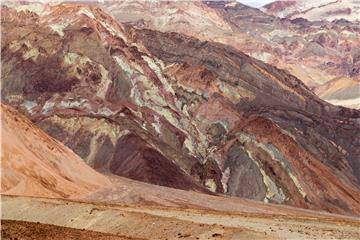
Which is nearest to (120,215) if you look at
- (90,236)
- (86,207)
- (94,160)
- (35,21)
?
(86,207)

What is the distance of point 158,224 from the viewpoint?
3862 centimetres

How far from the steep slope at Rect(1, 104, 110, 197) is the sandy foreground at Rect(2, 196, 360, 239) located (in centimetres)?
1604

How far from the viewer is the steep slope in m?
69.6

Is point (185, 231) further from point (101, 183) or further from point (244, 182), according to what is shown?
point (244, 182)

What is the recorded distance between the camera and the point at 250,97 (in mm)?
191500

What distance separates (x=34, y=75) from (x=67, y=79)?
902 centimetres

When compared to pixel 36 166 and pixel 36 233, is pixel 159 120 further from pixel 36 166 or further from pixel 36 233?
pixel 36 233

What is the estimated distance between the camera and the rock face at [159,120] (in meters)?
121

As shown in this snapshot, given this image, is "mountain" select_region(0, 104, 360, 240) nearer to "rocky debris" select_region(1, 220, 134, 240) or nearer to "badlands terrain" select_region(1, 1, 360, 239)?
"rocky debris" select_region(1, 220, 134, 240)

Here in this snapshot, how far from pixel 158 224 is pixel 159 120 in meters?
99.9

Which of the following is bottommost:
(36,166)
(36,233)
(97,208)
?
(97,208)

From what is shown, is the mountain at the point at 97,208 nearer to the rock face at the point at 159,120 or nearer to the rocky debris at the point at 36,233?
the rocky debris at the point at 36,233

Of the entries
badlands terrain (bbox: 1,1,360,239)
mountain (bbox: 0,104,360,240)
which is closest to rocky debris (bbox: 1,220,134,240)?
mountain (bbox: 0,104,360,240)

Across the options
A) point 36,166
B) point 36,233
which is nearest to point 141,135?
point 36,166
